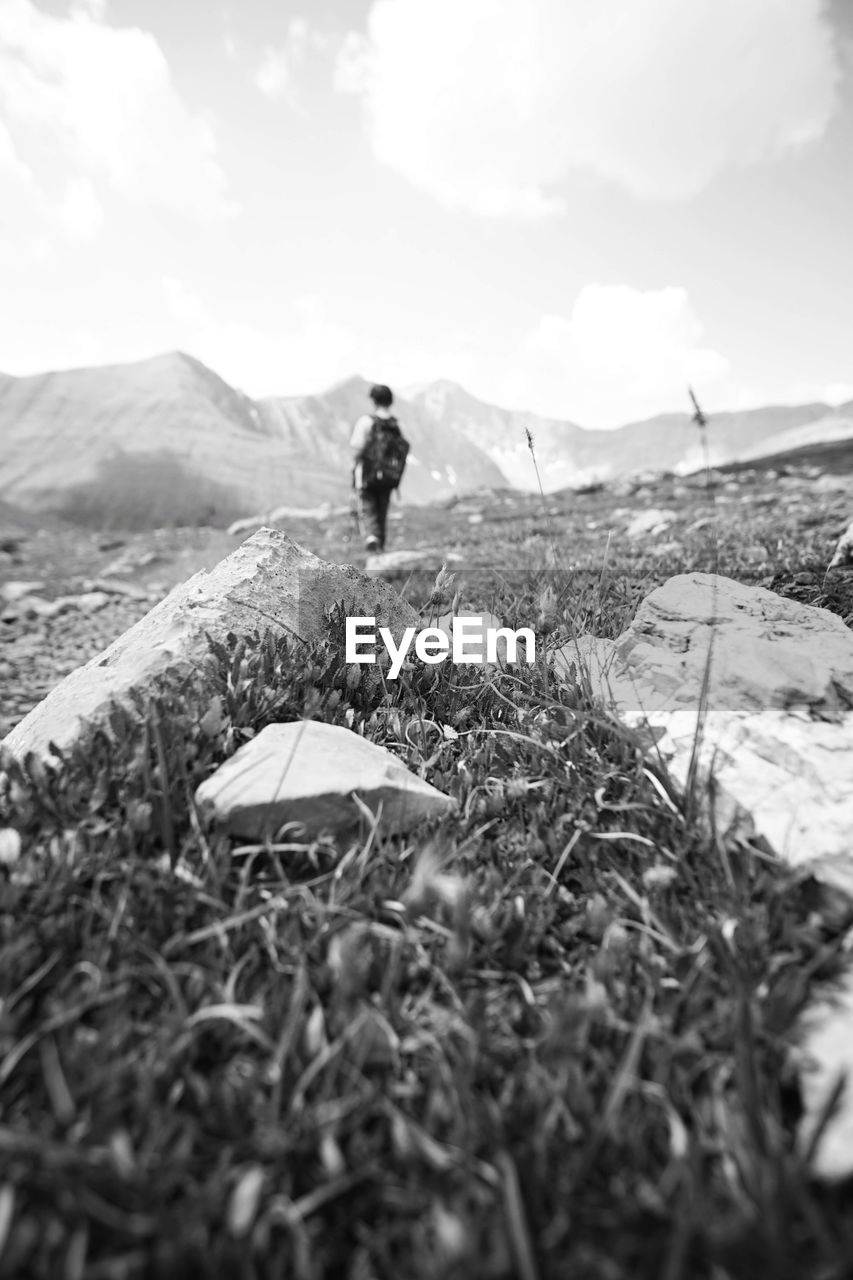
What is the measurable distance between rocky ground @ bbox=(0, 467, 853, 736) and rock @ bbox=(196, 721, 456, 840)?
168 centimetres

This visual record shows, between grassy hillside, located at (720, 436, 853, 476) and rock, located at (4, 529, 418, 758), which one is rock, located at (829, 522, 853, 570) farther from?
grassy hillside, located at (720, 436, 853, 476)

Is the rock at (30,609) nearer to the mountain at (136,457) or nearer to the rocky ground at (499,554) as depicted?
the rocky ground at (499,554)

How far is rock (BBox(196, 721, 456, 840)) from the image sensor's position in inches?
103

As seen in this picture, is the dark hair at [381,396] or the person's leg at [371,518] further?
the person's leg at [371,518]

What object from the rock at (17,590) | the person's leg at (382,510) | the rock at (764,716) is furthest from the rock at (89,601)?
the rock at (764,716)

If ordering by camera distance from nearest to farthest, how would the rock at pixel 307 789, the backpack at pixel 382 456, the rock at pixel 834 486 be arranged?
the rock at pixel 307 789, the backpack at pixel 382 456, the rock at pixel 834 486

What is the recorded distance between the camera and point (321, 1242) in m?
1.54

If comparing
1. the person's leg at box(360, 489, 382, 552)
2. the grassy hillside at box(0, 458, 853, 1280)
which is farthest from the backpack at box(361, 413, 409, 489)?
the grassy hillside at box(0, 458, 853, 1280)

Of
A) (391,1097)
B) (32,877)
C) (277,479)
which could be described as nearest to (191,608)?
(32,877)

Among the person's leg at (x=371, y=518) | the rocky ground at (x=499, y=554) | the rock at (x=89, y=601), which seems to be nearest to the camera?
the rocky ground at (x=499, y=554)

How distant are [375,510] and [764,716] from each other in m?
12.0

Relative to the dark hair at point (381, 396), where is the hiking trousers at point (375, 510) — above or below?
below

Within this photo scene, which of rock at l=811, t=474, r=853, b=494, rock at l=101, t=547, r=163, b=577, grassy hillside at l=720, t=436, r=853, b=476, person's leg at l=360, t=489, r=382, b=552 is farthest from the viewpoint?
grassy hillside at l=720, t=436, r=853, b=476

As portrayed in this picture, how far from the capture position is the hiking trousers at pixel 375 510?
13.9m
